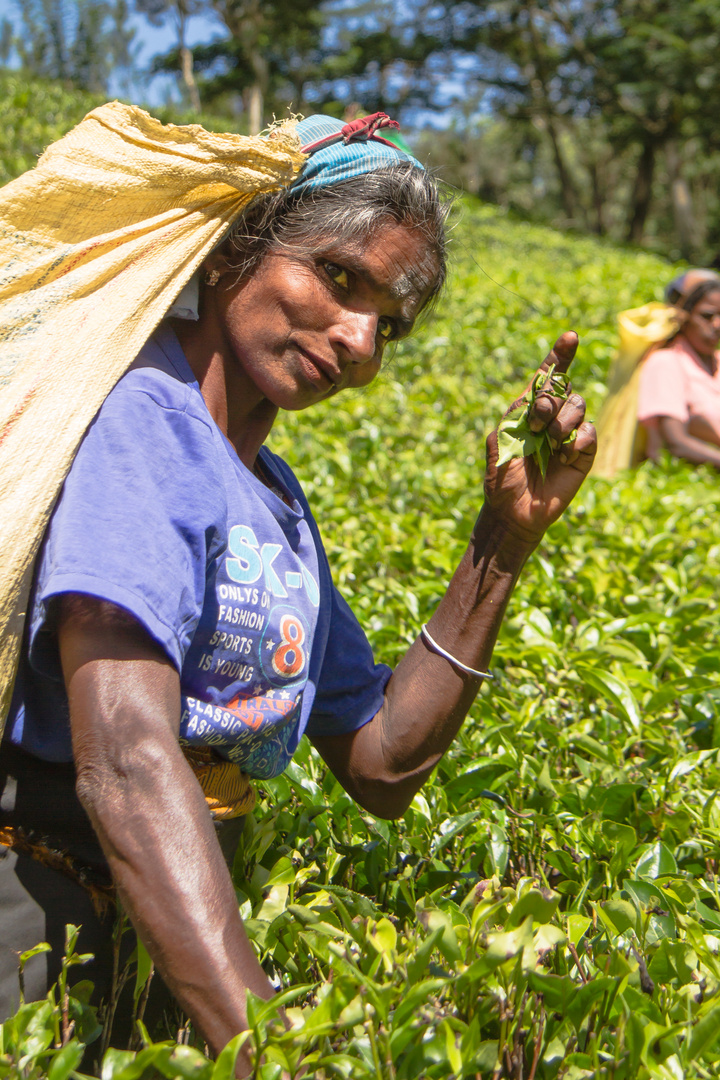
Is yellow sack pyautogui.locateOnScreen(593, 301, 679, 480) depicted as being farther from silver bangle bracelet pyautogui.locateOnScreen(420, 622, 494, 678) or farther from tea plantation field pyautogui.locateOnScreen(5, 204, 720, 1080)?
silver bangle bracelet pyautogui.locateOnScreen(420, 622, 494, 678)

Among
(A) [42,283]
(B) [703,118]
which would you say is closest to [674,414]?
(A) [42,283]

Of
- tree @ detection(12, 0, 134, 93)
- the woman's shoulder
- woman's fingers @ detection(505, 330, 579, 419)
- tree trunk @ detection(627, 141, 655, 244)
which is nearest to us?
the woman's shoulder

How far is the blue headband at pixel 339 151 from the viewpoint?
1389 millimetres

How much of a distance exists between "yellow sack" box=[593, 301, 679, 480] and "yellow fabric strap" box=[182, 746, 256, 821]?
11.8 ft

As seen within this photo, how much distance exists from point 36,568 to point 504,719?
1.36 metres

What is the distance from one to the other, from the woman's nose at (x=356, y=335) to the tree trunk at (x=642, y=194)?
73.5ft

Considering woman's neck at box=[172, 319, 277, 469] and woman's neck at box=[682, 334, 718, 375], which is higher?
woman's neck at box=[172, 319, 277, 469]

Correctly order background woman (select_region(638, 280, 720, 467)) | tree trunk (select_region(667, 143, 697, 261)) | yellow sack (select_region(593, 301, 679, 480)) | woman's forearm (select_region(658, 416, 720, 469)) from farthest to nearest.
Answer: tree trunk (select_region(667, 143, 697, 261)), yellow sack (select_region(593, 301, 679, 480)), background woman (select_region(638, 280, 720, 467)), woman's forearm (select_region(658, 416, 720, 469))

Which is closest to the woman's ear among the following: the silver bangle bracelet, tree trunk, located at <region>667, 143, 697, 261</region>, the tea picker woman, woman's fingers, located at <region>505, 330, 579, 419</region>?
the tea picker woman

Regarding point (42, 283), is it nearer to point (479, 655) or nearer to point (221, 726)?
point (221, 726)

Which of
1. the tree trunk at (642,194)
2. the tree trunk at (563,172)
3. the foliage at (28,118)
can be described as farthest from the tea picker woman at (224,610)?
the tree trunk at (563,172)

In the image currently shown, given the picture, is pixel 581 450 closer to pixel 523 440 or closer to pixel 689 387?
pixel 523 440

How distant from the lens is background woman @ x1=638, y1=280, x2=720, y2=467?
4547 millimetres

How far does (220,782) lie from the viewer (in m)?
1.34
